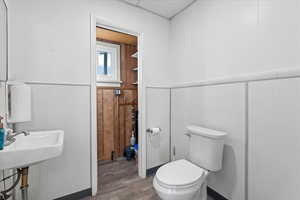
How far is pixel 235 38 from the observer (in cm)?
131

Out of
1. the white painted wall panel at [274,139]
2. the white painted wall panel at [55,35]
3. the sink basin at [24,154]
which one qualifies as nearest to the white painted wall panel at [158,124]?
the white painted wall panel at [55,35]

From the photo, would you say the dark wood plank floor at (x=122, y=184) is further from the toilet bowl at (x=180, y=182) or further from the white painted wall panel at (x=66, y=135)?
the toilet bowl at (x=180, y=182)

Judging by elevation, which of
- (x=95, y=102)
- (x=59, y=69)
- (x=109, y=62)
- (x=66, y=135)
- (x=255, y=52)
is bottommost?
(x=66, y=135)

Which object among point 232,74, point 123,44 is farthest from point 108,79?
point 232,74

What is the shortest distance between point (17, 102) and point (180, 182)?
1495 millimetres

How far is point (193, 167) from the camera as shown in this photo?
135 centimetres

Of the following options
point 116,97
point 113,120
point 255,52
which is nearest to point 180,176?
point 255,52

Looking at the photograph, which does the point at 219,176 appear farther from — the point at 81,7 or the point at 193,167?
the point at 81,7

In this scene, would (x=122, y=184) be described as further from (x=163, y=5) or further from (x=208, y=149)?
(x=163, y=5)

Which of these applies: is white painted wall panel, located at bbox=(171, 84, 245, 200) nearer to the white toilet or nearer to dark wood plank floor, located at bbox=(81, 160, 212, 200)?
the white toilet

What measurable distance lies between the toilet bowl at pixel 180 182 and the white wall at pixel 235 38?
3.34ft

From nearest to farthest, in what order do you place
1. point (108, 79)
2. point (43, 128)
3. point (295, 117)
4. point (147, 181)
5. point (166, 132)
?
point (295, 117) → point (43, 128) → point (147, 181) → point (166, 132) → point (108, 79)

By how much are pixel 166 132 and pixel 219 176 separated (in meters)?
0.88

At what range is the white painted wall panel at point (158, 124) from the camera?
1.95 metres
